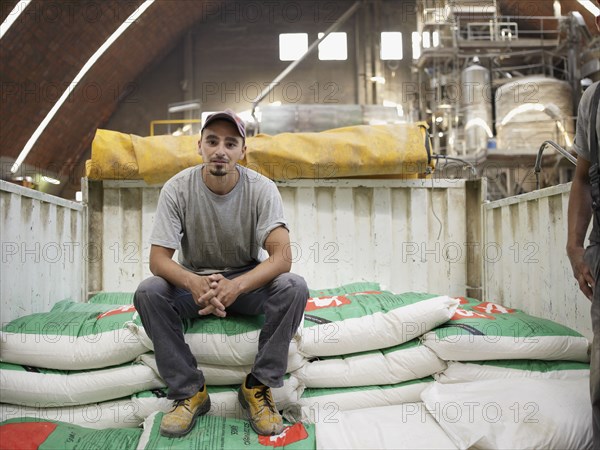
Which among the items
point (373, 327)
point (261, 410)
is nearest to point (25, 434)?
point (261, 410)

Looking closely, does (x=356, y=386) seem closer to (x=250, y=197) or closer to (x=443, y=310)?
(x=443, y=310)

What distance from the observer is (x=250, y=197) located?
A: 7.99ft

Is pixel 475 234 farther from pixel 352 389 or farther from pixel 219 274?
pixel 219 274

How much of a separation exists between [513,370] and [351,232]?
1.67 metres

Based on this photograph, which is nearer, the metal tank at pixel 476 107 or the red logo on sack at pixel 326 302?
the red logo on sack at pixel 326 302

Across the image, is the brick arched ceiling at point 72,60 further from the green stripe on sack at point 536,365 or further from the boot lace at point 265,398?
the green stripe on sack at point 536,365

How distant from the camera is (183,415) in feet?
6.76

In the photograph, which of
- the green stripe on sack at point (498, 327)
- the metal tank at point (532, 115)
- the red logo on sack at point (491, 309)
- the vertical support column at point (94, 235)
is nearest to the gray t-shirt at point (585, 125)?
the green stripe on sack at point (498, 327)

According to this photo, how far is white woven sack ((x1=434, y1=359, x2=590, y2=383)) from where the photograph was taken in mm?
2322

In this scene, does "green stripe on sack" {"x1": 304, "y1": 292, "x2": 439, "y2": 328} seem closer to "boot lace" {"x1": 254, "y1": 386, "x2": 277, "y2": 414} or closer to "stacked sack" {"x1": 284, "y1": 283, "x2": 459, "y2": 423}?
"stacked sack" {"x1": 284, "y1": 283, "x2": 459, "y2": 423}

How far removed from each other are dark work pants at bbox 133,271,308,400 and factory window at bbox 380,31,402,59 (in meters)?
12.3

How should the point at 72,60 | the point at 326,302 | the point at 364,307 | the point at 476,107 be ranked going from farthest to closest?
the point at 476,107
the point at 72,60
the point at 326,302
the point at 364,307

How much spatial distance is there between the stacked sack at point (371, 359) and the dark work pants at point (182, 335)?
0.25 metres

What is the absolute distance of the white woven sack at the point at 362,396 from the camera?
2.37 m
